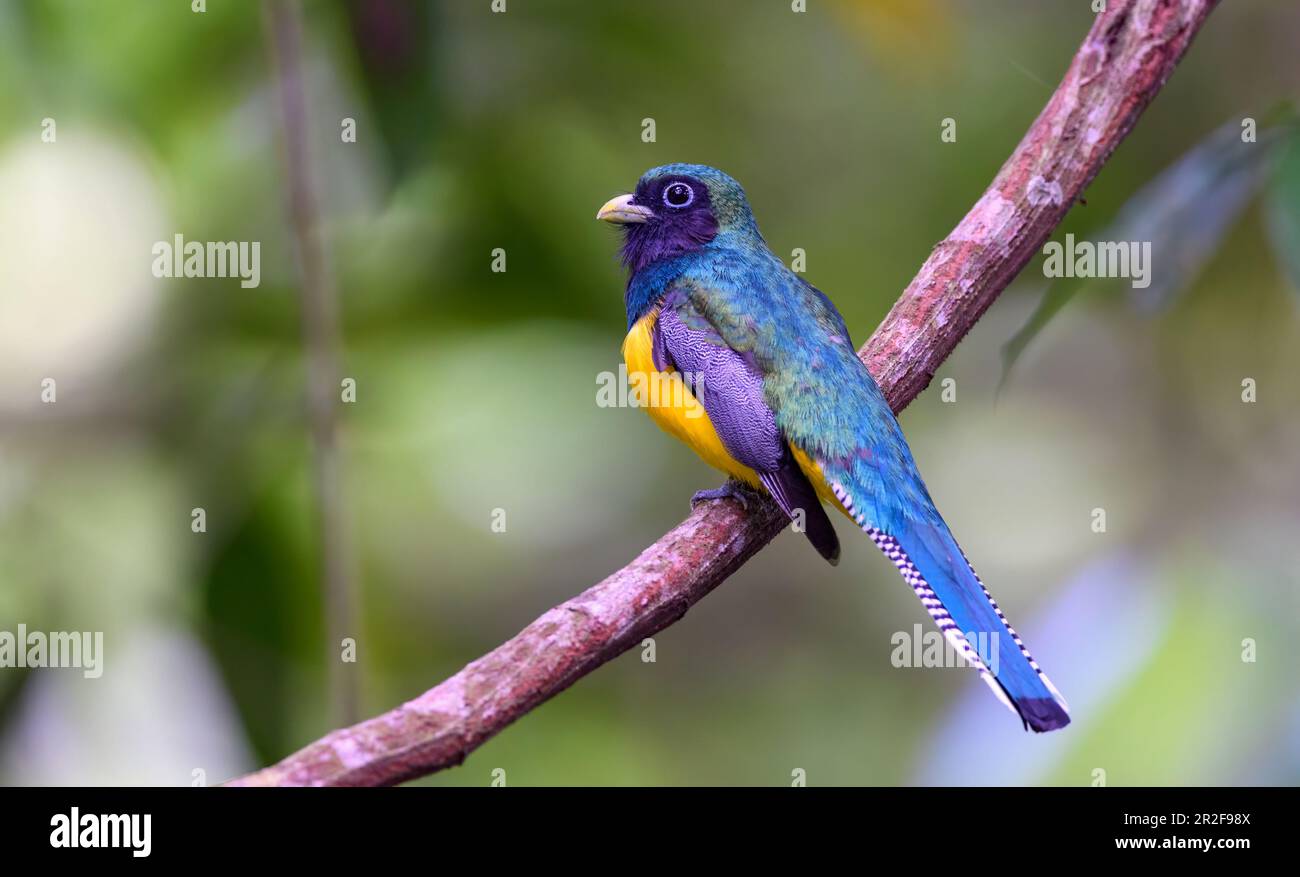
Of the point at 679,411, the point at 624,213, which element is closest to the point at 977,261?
the point at 679,411

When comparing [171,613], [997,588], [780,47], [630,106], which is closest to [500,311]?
[630,106]

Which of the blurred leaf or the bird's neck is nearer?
the blurred leaf

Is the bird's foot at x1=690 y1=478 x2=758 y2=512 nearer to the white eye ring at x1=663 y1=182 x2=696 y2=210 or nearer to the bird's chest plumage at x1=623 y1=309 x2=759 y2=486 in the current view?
the bird's chest plumage at x1=623 y1=309 x2=759 y2=486

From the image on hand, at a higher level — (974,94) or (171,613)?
(974,94)

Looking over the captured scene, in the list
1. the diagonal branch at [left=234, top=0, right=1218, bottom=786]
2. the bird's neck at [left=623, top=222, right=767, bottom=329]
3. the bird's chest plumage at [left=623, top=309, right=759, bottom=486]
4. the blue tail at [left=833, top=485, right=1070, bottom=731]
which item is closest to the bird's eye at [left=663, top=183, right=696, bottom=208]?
the bird's neck at [left=623, top=222, right=767, bottom=329]

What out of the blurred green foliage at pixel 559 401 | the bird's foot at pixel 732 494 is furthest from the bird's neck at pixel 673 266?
the bird's foot at pixel 732 494

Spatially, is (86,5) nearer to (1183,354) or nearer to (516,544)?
(516,544)

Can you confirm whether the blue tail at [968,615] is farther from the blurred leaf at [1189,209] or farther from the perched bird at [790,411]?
the blurred leaf at [1189,209]
